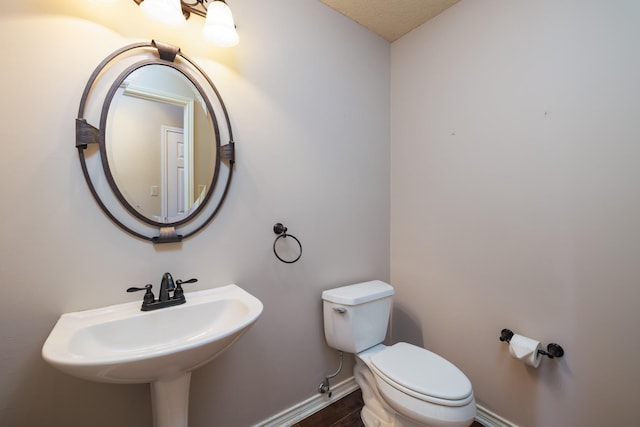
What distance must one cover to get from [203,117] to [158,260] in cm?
67

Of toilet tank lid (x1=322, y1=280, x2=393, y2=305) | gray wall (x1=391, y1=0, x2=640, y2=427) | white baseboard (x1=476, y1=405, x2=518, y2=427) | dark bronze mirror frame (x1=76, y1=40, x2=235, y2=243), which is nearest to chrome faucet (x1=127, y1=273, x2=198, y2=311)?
dark bronze mirror frame (x1=76, y1=40, x2=235, y2=243)

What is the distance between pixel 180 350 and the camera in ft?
2.42

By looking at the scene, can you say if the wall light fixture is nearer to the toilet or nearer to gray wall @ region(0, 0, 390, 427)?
gray wall @ region(0, 0, 390, 427)

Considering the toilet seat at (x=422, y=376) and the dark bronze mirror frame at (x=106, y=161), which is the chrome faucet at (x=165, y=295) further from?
the toilet seat at (x=422, y=376)

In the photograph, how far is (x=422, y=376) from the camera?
1.20 m

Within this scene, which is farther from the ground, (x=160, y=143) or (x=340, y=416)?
(x=160, y=143)

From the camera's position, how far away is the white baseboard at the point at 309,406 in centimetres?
142

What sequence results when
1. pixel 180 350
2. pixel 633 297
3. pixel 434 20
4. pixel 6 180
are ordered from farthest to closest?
1. pixel 434 20
2. pixel 633 297
3. pixel 6 180
4. pixel 180 350

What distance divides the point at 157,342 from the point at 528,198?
1.80 m

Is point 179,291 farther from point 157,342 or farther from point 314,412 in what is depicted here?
point 314,412

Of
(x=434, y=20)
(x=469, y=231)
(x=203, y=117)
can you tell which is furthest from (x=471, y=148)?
(x=203, y=117)

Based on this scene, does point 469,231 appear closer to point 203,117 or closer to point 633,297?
point 633,297

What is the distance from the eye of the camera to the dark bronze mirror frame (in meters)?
0.97

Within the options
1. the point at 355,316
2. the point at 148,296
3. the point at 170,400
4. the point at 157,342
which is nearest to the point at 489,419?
the point at 355,316
